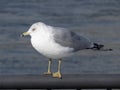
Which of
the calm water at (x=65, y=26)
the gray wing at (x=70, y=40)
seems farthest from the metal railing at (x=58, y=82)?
the calm water at (x=65, y=26)

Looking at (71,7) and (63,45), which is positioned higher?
(71,7)

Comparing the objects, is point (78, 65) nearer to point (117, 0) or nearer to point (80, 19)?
point (80, 19)

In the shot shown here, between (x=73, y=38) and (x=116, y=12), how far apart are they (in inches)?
509

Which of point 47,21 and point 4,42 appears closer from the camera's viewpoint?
point 4,42

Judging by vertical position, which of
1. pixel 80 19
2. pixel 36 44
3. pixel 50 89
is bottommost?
pixel 50 89

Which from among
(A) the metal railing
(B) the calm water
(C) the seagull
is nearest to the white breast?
(C) the seagull

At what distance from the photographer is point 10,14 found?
16.0 m

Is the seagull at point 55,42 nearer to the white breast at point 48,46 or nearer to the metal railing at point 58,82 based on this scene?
the white breast at point 48,46

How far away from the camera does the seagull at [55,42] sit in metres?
3.99

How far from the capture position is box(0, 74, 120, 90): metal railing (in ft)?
10.2

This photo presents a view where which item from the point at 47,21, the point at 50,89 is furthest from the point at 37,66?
the point at 50,89

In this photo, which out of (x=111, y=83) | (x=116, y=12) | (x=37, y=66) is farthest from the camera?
(x=116, y=12)

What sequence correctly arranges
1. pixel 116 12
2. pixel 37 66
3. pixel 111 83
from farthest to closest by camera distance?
pixel 116 12, pixel 37 66, pixel 111 83

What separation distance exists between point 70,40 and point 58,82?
3.51 feet
